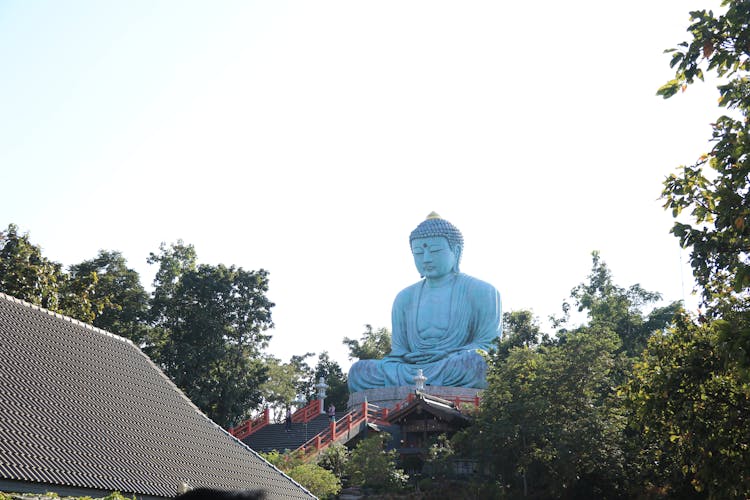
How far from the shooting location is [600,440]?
1884 centimetres

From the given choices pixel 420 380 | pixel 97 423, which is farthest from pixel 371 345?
pixel 97 423

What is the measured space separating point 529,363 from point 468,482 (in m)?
3.03

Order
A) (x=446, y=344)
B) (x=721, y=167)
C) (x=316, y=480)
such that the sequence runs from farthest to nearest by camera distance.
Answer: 1. (x=446, y=344)
2. (x=316, y=480)
3. (x=721, y=167)

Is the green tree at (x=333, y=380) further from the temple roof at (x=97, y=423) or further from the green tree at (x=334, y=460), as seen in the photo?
the temple roof at (x=97, y=423)

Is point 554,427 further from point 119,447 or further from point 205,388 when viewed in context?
point 205,388

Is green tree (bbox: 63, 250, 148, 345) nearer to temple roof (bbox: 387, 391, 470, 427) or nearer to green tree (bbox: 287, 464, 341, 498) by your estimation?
temple roof (bbox: 387, 391, 470, 427)

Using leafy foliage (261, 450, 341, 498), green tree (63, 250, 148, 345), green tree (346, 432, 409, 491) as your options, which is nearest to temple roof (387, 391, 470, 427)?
green tree (346, 432, 409, 491)

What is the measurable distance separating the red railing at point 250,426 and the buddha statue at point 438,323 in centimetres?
496

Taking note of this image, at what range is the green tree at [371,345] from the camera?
43.3m

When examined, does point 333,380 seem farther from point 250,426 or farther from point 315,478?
point 315,478

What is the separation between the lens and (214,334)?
2808cm

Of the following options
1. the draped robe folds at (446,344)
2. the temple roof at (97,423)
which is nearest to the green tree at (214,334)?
the draped robe folds at (446,344)

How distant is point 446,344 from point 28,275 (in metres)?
16.0

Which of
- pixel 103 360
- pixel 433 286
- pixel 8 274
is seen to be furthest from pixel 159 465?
pixel 433 286
